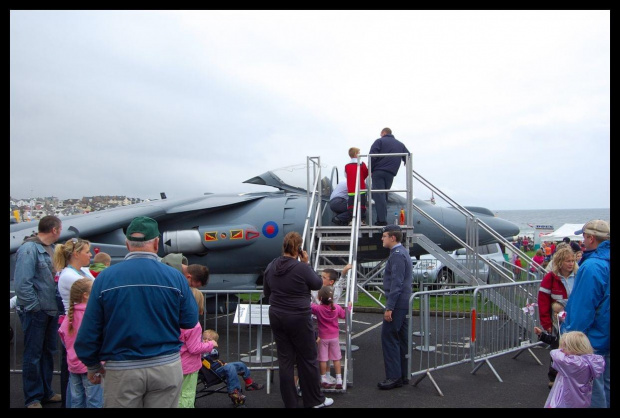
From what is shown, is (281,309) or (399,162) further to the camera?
(399,162)

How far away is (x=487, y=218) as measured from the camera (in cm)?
1099

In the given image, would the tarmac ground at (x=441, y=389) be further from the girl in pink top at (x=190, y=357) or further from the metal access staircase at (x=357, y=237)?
the girl in pink top at (x=190, y=357)

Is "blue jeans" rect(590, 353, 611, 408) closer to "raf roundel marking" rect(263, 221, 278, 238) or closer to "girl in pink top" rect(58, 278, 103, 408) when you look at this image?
"girl in pink top" rect(58, 278, 103, 408)

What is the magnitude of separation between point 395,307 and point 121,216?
6556 millimetres

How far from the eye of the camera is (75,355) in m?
4.43

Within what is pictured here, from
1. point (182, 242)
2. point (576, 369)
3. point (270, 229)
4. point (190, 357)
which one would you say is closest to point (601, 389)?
point (576, 369)

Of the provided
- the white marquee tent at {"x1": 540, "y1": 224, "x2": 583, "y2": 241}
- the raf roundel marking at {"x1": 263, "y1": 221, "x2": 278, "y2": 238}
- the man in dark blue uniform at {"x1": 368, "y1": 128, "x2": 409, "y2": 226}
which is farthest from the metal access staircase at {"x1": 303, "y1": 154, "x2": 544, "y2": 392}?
the white marquee tent at {"x1": 540, "y1": 224, "x2": 583, "y2": 241}

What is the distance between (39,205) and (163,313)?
12.6m

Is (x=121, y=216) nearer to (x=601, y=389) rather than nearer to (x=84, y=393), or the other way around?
(x=84, y=393)

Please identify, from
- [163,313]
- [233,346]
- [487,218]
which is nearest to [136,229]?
[163,313]

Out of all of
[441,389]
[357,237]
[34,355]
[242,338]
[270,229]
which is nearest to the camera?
[34,355]

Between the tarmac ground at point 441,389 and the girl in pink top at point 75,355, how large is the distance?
4.31ft

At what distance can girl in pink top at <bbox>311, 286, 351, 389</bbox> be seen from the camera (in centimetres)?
581
